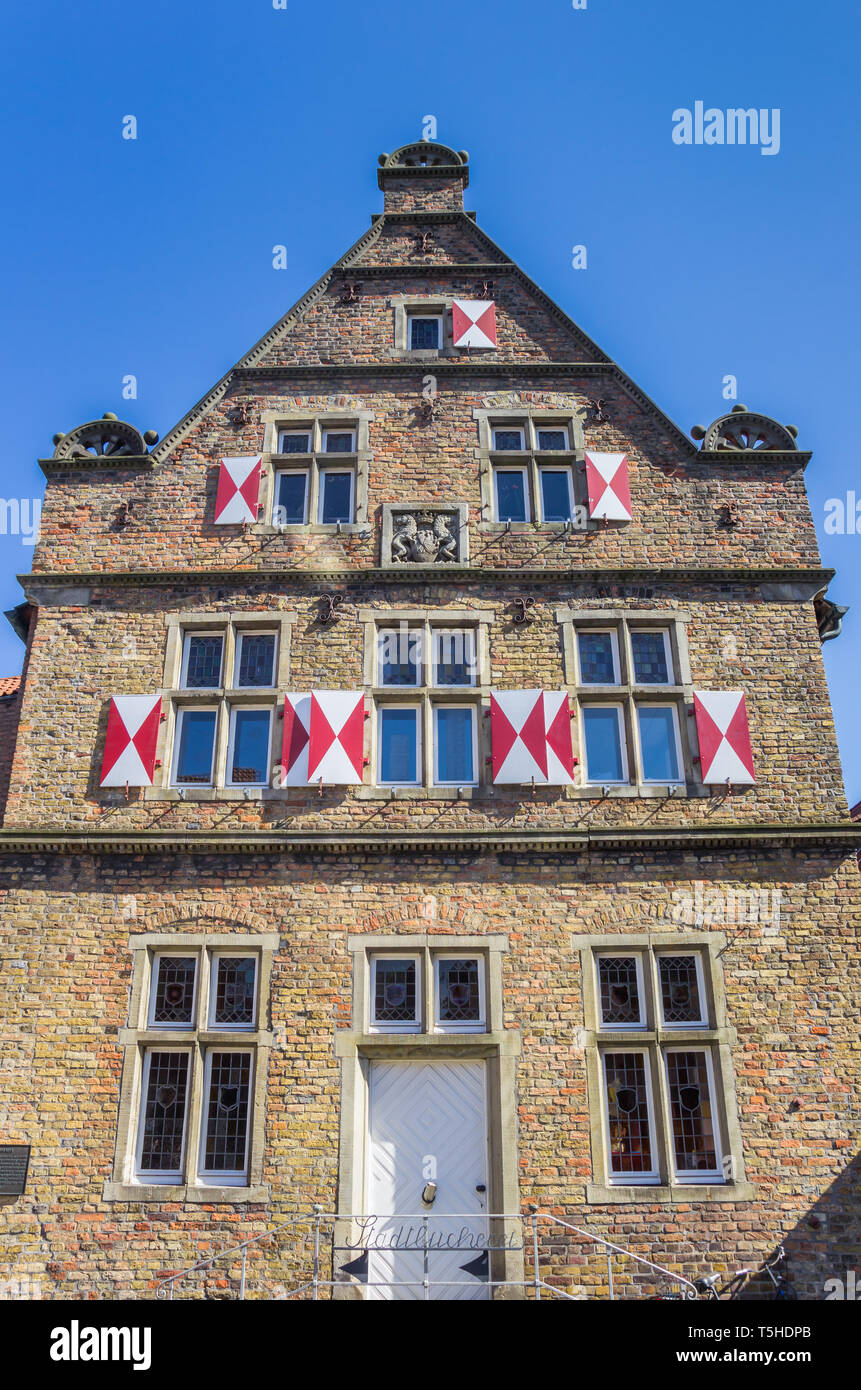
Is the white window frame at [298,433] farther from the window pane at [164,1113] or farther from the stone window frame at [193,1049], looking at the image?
the window pane at [164,1113]

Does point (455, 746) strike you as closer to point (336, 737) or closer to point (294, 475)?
point (336, 737)

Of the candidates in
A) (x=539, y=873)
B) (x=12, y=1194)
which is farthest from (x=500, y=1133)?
(x=12, y=1194)

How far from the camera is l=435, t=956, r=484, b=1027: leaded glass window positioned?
11.1 metres

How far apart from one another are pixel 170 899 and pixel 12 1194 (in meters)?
2.93

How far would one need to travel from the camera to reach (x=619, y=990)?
11.1 m

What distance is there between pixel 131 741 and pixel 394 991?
147 inches

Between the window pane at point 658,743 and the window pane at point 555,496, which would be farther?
the window pane at point 555,496

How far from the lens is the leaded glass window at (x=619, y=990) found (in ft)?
36.2

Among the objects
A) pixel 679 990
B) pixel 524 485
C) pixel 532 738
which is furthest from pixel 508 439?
pixel 679 990

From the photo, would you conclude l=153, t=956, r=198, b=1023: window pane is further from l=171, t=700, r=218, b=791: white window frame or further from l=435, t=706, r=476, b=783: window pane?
l=435, t=706, r=476, b=783: window pane

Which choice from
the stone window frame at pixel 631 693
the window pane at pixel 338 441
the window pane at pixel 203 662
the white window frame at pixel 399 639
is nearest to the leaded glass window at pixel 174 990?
the window pane at pixel 203 662

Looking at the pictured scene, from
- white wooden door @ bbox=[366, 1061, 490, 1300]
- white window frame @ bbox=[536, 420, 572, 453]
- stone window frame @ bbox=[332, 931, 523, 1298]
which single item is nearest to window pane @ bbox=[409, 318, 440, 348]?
white window frame @ bbox=[536, 420, 572, 453]

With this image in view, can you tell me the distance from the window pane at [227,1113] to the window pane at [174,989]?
0.56 m
